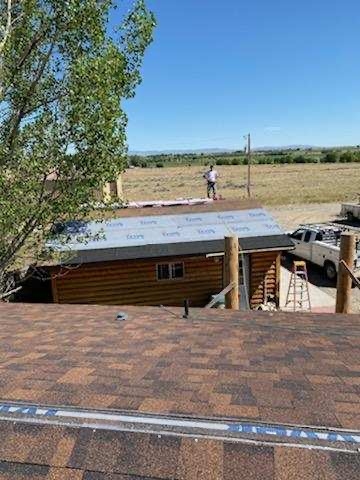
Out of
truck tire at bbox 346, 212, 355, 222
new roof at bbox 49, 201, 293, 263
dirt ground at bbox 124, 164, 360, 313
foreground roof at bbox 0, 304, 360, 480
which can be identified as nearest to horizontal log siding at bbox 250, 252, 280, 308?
new roof at bbox 49, 201, 293, 263

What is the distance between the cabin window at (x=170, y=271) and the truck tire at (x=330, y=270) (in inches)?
289

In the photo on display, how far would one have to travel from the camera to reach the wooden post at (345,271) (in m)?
8.70

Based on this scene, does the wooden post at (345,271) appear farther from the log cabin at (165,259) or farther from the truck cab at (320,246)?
the truck cab at (320,246)

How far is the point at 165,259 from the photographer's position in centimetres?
1370

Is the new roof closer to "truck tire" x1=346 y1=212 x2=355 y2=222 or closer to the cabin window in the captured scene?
the cabin window

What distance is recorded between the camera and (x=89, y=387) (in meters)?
2.91

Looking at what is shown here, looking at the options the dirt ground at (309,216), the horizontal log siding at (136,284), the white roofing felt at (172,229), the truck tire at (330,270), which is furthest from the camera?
the dirt ground at (309,216)

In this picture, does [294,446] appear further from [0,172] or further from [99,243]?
[99,243]

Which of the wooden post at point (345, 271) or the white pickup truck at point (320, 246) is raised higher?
the wooden post at point (345, 271)

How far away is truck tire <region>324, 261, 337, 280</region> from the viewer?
58.1ft

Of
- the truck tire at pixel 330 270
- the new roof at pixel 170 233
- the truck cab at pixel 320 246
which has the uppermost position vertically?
the new roof at pixel 170 233

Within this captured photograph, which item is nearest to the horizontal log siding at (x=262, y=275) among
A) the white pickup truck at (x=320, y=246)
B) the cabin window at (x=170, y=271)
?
the cabin window at (x=170, y=271)

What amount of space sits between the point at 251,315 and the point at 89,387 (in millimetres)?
4859

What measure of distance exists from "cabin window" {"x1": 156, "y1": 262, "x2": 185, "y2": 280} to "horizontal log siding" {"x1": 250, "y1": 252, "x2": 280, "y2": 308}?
2491mm
